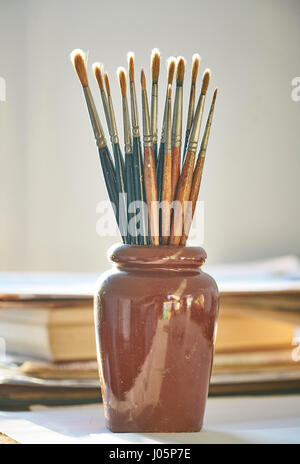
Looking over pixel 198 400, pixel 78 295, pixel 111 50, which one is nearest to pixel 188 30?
pixel 111 50

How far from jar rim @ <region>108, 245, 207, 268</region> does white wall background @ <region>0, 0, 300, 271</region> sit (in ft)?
3.89

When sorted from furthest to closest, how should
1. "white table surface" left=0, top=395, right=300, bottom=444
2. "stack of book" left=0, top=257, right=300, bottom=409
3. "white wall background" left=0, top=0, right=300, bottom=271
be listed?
"white wall background" left=0, top=0, right=300, bottom=271, "stack of book" left=0, top=257, right=300, bottom=409, "white table surface" left=0, top=395, right=300, bottom=444

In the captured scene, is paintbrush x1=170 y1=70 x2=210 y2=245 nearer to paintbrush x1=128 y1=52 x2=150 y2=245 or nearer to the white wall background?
paintbrush x1=128 y1=52 x2=150 y2=245

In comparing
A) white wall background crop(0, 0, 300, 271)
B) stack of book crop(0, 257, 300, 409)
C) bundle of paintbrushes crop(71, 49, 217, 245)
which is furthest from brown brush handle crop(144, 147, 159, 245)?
white wall background crop(0, 0, 300, 271)

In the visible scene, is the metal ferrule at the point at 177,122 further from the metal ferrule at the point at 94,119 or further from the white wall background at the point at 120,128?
the white wall background at the point at 120,128

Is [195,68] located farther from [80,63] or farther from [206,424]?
[206,424]

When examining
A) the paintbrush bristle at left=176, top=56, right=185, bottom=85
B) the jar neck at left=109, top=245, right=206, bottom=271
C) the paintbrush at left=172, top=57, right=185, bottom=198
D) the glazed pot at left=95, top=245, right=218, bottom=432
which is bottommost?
the glazed pot at left=95, top=245, right=218, bottom=432

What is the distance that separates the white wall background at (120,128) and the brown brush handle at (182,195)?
3.83 feet

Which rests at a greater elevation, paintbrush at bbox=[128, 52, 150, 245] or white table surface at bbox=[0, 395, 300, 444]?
paintbrush at bbox=[128, 52, 150, 245]

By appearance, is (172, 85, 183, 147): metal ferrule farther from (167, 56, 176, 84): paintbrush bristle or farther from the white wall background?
the white wall background

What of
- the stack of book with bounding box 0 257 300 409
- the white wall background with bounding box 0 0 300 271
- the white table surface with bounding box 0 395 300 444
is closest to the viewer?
the white table surface with bounding box 0 395 300 444

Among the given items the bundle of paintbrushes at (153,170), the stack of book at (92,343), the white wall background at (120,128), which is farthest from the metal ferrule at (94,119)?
the white wall background at (120,128)

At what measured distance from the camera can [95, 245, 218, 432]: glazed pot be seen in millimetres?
328

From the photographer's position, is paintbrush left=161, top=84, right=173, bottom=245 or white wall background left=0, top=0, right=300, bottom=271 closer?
paintbrush left=161, top=84, right=173, bottom=245
